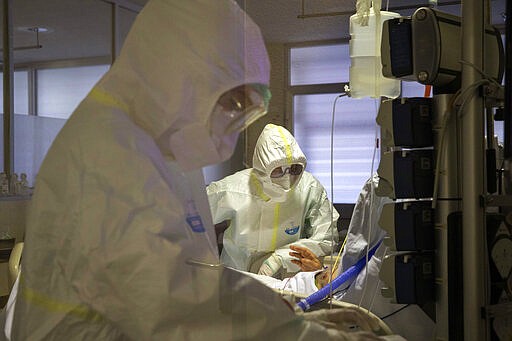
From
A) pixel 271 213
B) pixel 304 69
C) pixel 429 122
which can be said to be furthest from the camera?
pixel 271 213

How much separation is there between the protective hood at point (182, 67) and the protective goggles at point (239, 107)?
2 cm

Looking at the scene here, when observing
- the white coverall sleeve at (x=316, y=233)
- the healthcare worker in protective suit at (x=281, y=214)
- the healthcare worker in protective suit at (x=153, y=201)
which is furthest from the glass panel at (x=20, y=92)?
the healthcare worker in protective suit at (x=153, y=201)

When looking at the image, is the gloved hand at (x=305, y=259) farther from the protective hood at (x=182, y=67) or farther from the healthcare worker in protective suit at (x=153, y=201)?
the protective hood at (x=182, y=67)

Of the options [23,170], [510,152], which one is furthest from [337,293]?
[23,170]

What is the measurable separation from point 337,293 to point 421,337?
12.3 inches

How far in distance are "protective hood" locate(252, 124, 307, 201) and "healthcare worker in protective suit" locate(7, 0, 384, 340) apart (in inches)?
17.3

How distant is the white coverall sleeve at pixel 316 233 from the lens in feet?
8.38

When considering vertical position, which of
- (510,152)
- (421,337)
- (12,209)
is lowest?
(421,337)

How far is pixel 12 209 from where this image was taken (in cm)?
356

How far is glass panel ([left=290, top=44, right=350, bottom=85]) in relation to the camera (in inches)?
78.1

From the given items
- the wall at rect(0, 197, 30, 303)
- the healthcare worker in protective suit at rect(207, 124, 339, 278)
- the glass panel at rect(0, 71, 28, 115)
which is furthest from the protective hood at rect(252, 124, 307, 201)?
the glass panel at rect(0, 71, 28, 115)

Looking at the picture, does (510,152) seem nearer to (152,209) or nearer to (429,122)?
(429,122)

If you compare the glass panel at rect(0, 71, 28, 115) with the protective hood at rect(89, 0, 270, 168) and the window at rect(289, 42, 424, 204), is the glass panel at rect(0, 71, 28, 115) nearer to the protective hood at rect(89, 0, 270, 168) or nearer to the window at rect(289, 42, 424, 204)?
the window at rect(289, 42, 424, 204)

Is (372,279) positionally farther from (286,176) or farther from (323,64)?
(286,176)
